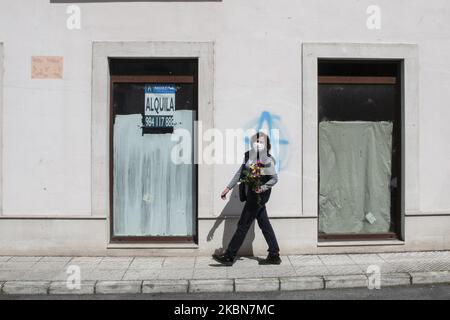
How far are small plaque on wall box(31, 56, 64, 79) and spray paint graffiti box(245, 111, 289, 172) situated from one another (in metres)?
3.05

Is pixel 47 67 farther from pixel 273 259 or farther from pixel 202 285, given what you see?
pixel 273 259

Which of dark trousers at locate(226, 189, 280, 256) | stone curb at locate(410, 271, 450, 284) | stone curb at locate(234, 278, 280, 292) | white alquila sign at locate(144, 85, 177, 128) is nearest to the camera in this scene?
stone curb at locate(234, 278, 280, 292)

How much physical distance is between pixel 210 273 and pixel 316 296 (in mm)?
1504

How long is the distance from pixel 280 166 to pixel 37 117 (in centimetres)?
385

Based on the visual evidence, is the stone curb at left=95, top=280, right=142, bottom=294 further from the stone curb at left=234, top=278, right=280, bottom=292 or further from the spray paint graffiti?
the spray paint graffiti

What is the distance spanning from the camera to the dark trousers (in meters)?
7.62

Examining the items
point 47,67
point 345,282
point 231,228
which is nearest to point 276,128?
point 231,228

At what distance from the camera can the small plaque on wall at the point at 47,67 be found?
26.9 feet

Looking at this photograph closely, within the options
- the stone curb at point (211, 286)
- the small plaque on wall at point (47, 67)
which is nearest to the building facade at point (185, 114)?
the small plaque on wall at point (47, 67)

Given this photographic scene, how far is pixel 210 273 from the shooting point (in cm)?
730

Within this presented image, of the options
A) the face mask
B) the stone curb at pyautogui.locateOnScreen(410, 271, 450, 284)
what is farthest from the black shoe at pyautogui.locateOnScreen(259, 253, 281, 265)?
the stone curb at pyautogui.locateOnScreen(410, 271, 450, 284)

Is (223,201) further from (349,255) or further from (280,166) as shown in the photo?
(349,255)

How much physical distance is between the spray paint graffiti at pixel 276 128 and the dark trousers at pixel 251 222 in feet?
2.77
